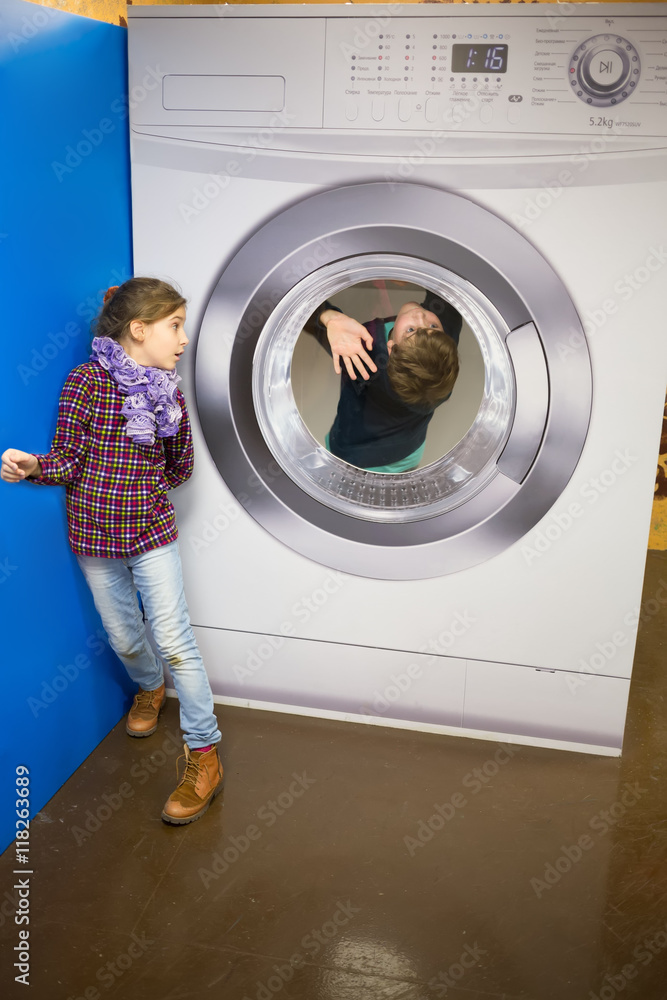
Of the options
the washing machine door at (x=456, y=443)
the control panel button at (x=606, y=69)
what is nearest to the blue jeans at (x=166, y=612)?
the washing machine door at (x=456, y=443)

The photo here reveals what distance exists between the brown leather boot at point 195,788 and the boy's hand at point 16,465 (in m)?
0.61

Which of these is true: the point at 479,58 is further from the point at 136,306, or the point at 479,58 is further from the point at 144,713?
the point at 144,713

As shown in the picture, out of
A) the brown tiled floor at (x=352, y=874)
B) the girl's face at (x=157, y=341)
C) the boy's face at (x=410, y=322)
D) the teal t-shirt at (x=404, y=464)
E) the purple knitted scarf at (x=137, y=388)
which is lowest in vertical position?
the brown tiled floor at (x=352, y=874)

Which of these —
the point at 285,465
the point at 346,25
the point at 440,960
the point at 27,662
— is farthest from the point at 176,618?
the point at 346,25

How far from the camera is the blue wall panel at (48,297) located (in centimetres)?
129

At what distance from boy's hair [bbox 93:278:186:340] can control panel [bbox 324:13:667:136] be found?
1.39ft

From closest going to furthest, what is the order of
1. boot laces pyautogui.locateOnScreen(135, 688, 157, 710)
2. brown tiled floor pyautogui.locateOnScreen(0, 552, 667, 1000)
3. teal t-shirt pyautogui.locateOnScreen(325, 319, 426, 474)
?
brown tiled floor pyautogui.locateOnScreen(0, 552, 667, 1000), teal t-shirt pyautogui.locateOnScreen(325, 319, 426, 474), boot laces pyautogui.locateOnScreen(135, 688, 157, 710)

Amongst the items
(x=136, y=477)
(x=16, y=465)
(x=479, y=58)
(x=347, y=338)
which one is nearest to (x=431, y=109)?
(x=479, y=58)

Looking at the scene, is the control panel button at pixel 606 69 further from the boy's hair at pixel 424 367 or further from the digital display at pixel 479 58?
the boy's hair at pixel 424 367

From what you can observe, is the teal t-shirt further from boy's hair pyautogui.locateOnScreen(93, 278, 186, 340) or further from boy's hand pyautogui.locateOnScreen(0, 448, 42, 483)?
boy's hand pyautogui.locateOnScreen(0, 448, 42, 483)

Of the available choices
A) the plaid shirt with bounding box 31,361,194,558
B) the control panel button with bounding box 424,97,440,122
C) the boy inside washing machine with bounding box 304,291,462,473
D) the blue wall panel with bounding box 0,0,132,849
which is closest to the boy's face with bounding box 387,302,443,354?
the boy inside washing machine with bounding box 304,291,462,473

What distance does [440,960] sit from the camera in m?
1.22

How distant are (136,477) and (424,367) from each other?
56cm

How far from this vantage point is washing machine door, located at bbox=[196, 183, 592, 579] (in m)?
1.48
